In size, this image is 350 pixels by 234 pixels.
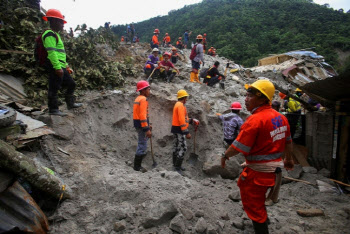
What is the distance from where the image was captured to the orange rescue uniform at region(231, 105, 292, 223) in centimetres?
214

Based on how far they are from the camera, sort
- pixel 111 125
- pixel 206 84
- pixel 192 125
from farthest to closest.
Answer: pixel 206 84, pixel 192 125, pixel 111 125

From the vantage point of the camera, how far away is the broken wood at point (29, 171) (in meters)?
2.19

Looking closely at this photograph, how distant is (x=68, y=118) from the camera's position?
452 centimetres

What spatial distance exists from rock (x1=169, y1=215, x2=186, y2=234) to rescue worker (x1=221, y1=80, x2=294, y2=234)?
32.0 inches

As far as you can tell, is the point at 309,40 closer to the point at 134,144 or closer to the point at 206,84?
the point at 206,84

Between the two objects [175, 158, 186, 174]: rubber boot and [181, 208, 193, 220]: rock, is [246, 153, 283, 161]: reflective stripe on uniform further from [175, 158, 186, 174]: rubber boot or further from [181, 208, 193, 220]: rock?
[175, 158, 186, 174]: rubber boot

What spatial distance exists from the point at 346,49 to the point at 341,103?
3017cm

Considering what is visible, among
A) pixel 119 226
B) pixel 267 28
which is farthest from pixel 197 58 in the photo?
pixel 267 28

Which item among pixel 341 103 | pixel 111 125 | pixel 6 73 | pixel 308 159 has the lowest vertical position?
pixel 308 159

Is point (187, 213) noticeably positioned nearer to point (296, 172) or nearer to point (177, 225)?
point (177, 225)

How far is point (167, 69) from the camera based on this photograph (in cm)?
861

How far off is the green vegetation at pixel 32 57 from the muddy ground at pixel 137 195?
102 centimetres

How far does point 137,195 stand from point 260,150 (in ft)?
6.17

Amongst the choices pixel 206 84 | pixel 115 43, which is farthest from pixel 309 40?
pixel 115 43
